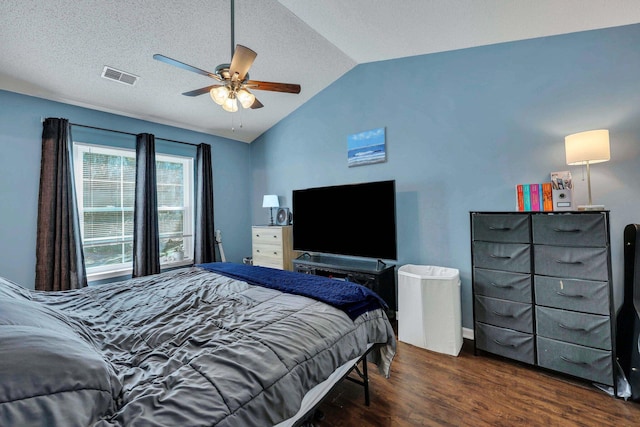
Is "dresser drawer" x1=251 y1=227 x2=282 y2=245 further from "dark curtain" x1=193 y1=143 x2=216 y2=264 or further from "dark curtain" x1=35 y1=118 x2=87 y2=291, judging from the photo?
"dark curtain" x1=35 y1=118 x2=87 y2=291

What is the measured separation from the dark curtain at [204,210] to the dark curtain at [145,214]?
58cm

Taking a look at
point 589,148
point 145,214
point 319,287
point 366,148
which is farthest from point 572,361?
point 145,214

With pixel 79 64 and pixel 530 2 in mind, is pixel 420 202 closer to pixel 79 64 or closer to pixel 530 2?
pixel 530 2

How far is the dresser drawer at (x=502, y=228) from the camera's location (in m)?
2.07

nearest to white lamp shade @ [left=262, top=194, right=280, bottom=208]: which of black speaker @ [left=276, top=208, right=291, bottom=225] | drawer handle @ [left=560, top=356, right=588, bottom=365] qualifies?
black speaker @ [left=276, top=208, right=291, bottom=225]

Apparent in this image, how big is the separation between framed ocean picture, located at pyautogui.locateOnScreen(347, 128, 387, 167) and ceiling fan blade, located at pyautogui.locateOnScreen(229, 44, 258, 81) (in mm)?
1741

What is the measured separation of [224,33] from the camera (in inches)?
97.0

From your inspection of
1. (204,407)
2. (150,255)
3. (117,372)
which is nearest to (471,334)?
(204,407)

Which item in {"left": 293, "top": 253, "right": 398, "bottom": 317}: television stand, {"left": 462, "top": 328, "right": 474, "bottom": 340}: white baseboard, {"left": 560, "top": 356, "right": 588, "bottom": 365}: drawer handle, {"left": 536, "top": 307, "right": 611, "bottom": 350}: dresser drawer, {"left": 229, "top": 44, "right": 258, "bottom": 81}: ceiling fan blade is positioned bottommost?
{"left": 462, "top": 328, "right": 474, "bottom": 340}: white baseboard

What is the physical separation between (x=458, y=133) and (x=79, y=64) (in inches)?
144

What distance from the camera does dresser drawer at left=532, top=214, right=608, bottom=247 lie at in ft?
5.88

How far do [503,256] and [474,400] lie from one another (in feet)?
3.49

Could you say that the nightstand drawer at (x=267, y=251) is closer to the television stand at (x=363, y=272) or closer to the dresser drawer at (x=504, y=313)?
the television stand at (x=363, y=272)

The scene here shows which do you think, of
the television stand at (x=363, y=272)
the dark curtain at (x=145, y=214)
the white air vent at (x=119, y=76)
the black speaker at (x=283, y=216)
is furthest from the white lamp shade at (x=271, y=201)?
the white air vent at (x=119, y=76)
